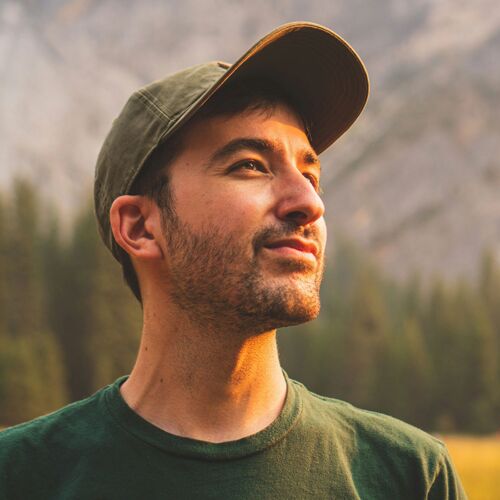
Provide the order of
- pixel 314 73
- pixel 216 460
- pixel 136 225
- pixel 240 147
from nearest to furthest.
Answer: pixel 216 460 < pixel 240 147 < pixel 136 225 < pixel 314 73

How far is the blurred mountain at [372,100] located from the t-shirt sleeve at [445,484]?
109810mm

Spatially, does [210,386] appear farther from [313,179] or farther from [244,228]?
[313,179]

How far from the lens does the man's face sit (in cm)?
293

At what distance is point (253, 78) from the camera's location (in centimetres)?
328

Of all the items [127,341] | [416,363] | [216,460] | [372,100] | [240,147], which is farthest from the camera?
[372,100]

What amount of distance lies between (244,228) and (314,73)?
0.83 metres

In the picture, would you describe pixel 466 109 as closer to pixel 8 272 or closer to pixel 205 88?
pixel 8 272

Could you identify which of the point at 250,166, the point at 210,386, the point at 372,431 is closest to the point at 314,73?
the point at 250,166

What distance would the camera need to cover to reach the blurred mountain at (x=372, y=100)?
403 ft

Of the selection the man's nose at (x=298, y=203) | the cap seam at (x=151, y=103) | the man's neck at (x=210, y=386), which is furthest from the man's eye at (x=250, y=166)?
the man's neck at (x=210, y=386)

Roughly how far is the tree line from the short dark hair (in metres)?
39.8

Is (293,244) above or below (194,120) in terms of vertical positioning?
below

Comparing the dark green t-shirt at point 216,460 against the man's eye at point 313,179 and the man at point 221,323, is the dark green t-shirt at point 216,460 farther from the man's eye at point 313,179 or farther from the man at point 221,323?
the man's eye at point 313,179

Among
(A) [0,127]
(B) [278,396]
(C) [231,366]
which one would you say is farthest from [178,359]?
(A) [0,127]
